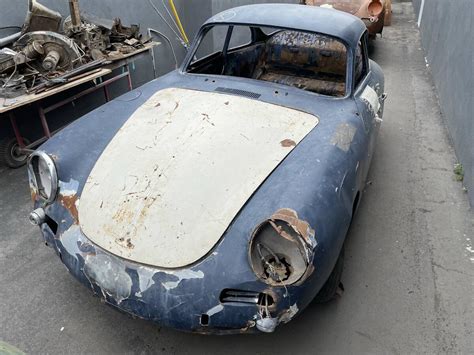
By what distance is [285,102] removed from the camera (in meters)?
2.86

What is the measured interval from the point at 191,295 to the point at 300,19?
2335 millimetres

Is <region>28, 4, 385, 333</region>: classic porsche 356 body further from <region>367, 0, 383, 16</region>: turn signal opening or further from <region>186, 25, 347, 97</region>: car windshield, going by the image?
<region>367, 0, 383, 16</region>: turn signal opening

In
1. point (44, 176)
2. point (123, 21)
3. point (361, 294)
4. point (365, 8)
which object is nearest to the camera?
point (44, 176)

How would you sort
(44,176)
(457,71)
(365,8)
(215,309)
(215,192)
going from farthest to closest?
(365,8)
(457,71)
(44,176)
(215,192)
(215,309)

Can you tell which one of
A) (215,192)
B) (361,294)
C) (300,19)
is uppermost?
(300,19)

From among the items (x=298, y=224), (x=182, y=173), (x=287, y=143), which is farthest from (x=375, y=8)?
(x=298, y=224)

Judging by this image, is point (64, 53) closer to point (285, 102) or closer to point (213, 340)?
point (285, 102)

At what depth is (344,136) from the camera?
256cm

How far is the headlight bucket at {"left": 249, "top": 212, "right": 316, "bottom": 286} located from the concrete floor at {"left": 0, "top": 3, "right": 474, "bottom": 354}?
78 cm

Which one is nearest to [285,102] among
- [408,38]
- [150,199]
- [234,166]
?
[234,166]

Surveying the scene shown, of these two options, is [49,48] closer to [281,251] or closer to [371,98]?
[371,98]

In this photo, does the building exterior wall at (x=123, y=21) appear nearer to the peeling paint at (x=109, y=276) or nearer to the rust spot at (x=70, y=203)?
the rust spot at (x=70, y=203)

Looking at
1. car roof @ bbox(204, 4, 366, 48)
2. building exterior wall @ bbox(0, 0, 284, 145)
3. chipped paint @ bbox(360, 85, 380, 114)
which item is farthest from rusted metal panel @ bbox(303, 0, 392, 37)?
chipped paint @ bbox(360, 85, 380, 114)

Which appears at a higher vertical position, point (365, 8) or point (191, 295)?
point (365, 8)
